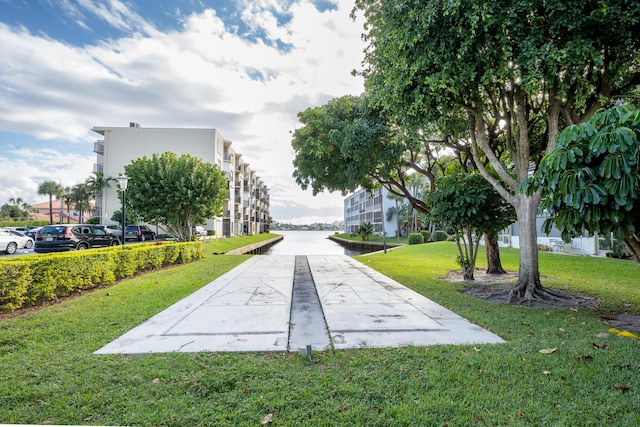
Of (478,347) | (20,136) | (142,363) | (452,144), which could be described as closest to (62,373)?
(142,363)

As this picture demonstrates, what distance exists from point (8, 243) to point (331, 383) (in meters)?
21.2

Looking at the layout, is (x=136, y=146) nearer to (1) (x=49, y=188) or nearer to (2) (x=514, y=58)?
(2) (x=514, y=58)

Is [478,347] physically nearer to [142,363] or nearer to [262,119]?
[142,363]

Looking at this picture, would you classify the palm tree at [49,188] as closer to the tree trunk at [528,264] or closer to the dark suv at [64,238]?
the dark suv at [64,238]

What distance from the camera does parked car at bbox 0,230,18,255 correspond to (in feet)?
54.9

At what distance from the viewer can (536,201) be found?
7230 millimetres

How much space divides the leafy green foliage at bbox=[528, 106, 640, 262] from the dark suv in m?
18.5

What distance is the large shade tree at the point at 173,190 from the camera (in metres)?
16.9

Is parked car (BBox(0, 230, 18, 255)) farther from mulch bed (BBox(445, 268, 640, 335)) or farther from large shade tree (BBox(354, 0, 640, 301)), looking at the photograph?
mulch bed (BBox(445, 268, 640, 335))

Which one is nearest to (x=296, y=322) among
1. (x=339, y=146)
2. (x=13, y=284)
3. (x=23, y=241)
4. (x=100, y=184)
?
(x=13, y=284)

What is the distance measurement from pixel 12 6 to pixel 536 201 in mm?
10665

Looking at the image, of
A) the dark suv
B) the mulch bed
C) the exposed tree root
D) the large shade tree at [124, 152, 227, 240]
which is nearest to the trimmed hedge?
the large shade tree at [124, 152, 227, 240]

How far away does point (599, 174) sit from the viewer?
12.9 ft

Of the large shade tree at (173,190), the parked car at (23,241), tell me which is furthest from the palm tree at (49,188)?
the large shade tree at (173,190)
